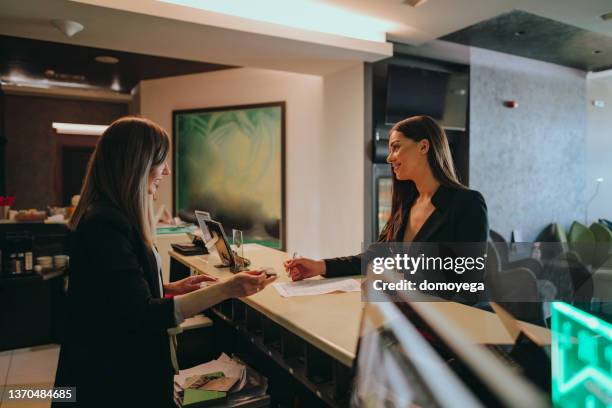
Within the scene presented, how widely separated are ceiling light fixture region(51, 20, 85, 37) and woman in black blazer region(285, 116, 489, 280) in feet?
7.61

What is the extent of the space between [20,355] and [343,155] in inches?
123

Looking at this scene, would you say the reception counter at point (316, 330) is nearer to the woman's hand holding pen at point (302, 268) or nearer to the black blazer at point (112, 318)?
the woman's hand holding pen at point (302, 268)

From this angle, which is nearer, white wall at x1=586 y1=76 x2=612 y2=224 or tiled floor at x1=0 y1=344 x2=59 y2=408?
tiled floor at x1=0 y1=344 x2=59 y2=408

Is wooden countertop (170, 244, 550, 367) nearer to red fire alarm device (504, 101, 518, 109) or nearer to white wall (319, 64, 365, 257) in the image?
white wall (319, 64, 365, 257)

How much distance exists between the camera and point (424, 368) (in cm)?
61

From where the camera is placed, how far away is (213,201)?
4945mm

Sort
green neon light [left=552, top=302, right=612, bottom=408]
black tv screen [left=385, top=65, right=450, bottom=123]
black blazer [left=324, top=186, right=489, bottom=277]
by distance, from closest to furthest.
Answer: green neon light [left=552, top=302, right=612, bottom=408] < black blazer [left=324, top=186, right=489, bottom=277] < black tv screen [left=385, top=65, right=450, bottom=123]

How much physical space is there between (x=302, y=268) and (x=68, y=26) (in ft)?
7.88

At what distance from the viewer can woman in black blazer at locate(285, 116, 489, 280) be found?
1473 millimetres

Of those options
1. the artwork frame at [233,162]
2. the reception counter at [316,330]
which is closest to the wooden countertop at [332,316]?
the reception counter at [316,330]

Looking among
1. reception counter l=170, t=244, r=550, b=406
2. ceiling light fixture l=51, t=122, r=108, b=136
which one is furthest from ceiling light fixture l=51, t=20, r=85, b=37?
ceiling light fixture l=51, t=122, r=108, b=136

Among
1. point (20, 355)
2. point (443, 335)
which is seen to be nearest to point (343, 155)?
point (20, 355)

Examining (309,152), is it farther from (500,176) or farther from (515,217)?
(515,217)

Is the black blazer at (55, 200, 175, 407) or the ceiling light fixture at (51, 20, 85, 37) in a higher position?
the ceiling light fixture at (51, 20, 85, 37)
